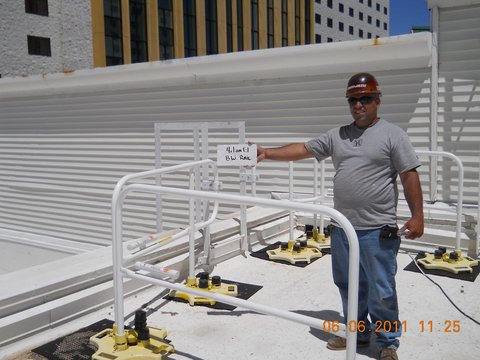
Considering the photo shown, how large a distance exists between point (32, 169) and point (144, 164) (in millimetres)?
3408

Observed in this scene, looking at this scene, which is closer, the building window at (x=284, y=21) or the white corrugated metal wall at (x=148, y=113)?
the white corrugated metal wall at (x=148, y=113)

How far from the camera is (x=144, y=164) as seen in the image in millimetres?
9273

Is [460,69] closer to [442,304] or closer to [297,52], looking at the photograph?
[297,52]

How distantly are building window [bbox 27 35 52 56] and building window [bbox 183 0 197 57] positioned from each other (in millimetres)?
10042

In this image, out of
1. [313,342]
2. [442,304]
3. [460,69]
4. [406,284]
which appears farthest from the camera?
[460,69]

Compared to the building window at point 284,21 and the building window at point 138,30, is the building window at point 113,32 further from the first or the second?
the building window at point 284,21

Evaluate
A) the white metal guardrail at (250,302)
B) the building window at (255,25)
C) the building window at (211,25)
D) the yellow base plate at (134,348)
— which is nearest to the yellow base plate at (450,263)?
the white metal guardrail at (250,302)

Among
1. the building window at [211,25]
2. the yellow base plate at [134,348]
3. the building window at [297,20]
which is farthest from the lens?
the building window at [297,20]

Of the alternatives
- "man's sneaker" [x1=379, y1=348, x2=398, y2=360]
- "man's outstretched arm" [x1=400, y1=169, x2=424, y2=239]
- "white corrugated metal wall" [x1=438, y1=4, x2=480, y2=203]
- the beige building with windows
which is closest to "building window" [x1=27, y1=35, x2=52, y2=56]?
the beige building with windows

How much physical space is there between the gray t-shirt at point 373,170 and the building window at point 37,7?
2325cm

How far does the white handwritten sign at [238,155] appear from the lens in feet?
11.4

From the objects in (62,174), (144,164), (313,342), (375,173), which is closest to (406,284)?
(313,342)

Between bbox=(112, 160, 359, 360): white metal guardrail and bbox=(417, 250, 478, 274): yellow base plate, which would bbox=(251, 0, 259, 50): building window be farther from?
bbox=(112, 160, 359, 360): white metal guardrail

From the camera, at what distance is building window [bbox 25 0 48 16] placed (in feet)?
73.1
